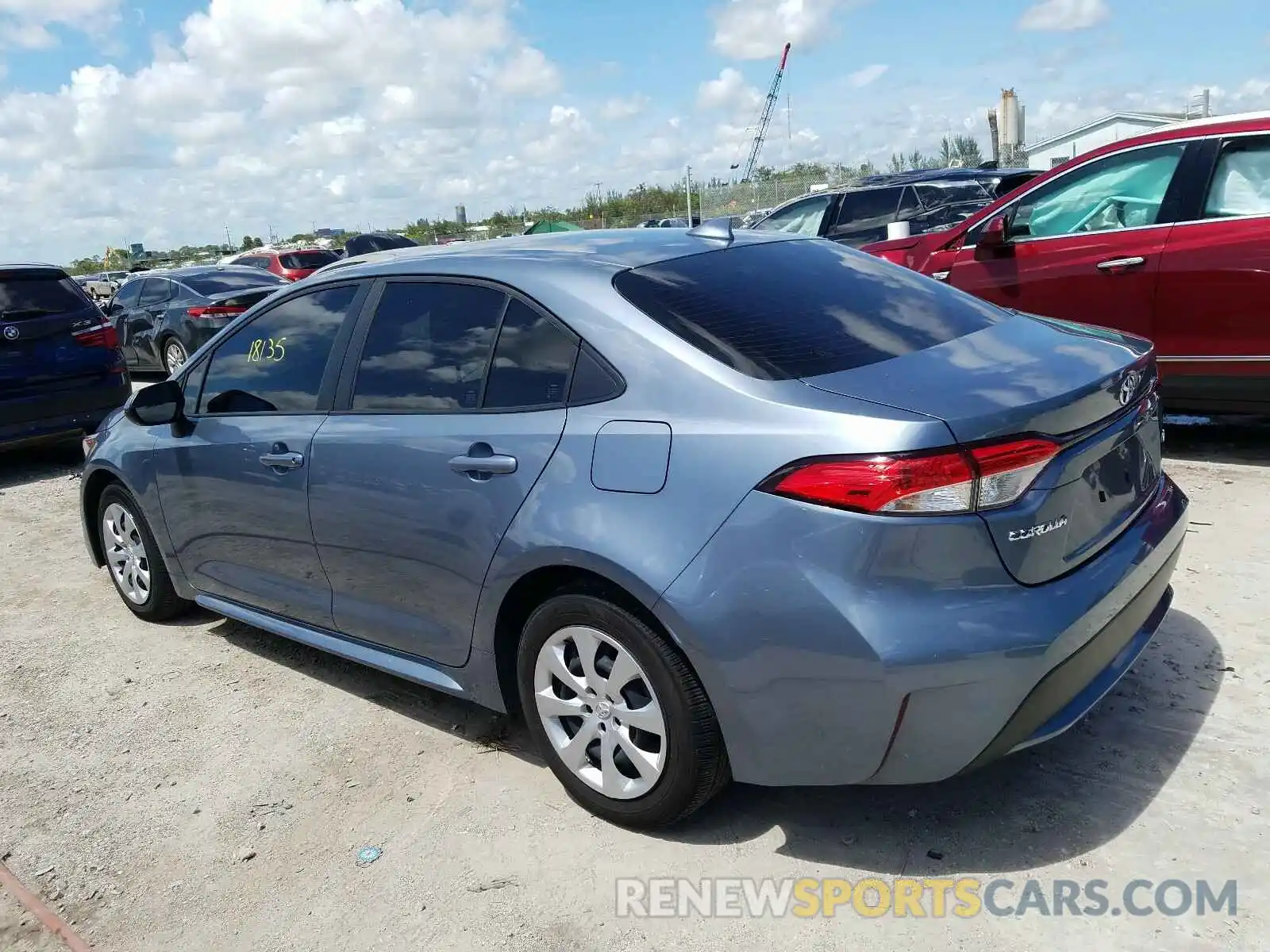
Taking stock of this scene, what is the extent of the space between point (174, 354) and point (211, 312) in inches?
33.3

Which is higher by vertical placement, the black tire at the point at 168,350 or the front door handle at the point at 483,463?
the front door handle at the point at 483,463

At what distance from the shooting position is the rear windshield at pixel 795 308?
2.83 m

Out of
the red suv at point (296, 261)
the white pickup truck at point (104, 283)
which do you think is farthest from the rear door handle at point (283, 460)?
the white pickup truck at point (104, 283)

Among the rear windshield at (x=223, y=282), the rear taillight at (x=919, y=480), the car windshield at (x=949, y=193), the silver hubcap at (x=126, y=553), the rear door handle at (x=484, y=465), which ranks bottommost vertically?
the silver hubcap at (x=126, y=553)

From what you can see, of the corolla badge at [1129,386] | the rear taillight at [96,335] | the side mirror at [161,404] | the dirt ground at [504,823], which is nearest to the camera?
the dirt ground at [504,823]

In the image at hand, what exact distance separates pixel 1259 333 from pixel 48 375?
852 centimetres

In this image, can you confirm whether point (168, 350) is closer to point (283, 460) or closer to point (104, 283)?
point (283, 460)

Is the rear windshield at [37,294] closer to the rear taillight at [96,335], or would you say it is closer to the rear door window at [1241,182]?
the rear taillight at [96,335]

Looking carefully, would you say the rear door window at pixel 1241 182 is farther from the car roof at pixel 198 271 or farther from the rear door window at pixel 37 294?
the car roof at pixel 198 271

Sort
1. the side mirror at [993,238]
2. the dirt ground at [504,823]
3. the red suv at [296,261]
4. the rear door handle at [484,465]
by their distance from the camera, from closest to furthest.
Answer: the dirt ground at [504,823] < the rear door handle at [484,465] < the side mirror at [993,238] < the red suv at [296,261]

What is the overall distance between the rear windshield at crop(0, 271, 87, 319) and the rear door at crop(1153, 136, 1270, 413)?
8144 mm

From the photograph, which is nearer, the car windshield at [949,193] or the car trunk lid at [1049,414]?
the car trunk lid at [1049,414]

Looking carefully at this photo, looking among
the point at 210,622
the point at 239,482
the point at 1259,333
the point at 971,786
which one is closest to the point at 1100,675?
the point at 971,786

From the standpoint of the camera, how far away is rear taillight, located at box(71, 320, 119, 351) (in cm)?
875
